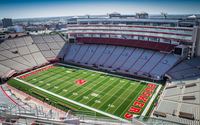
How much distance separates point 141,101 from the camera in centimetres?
2759

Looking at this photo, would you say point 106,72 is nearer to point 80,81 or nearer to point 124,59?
point 124,59

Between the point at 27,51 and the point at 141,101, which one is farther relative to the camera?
the point at 27,51

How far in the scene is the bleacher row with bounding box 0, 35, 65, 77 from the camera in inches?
1692

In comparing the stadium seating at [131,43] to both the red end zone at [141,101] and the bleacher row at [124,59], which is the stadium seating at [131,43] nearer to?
the bleacher row at [124,59]

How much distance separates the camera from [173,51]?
38344mm

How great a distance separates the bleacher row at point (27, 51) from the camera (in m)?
43.0

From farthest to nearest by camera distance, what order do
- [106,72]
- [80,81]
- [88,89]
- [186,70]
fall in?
1. [106,72]
2. [80,81]
3. [186,70]
4. [88,89]

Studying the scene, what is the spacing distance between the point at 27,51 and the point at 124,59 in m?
27.6

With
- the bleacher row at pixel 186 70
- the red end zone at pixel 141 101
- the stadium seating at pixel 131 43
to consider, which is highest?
the stadium seating at pixel 131 43

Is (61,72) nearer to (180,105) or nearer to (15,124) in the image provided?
(180,105)

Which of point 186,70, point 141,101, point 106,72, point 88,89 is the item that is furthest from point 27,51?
point 186,70

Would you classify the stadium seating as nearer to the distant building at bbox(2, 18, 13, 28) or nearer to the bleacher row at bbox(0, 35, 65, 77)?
the bleacher row at bbox(0, 35, 65, 77)

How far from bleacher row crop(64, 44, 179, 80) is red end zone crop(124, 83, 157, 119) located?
4704mm

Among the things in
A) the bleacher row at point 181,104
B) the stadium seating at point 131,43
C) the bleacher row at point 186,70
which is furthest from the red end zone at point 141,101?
the stadium seating at point 131,43
